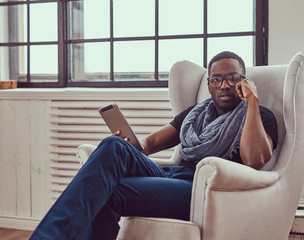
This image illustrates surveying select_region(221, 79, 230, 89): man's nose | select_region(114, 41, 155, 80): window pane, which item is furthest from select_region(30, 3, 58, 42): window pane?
select_region(221, 79, 230, 89): man's nose

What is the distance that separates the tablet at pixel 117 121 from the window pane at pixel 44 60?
1.28m

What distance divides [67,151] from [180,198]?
1.32 m

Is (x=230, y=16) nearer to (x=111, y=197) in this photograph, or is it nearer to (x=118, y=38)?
(x=118, y=38)

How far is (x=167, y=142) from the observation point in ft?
7.39

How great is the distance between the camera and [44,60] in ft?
10.6

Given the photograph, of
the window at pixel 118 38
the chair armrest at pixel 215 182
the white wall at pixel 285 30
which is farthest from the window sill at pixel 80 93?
the chair armrest at pixel 215 182

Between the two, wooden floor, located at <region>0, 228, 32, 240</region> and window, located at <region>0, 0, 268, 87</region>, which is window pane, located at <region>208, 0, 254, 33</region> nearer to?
window, located at <region>0, 0, 268, 87</region>

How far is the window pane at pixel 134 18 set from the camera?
294cm

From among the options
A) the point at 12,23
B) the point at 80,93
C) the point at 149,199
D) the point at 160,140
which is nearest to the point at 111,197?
the point at 149,199

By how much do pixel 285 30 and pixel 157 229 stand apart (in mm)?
1400

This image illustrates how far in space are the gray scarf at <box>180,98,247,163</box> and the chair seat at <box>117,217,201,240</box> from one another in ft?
1.33

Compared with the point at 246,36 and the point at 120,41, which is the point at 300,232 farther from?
the point at 120,41

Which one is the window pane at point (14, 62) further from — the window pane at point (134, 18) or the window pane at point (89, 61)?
the window pane at point (134, 18)

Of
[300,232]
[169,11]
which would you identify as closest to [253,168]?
[300,232]
